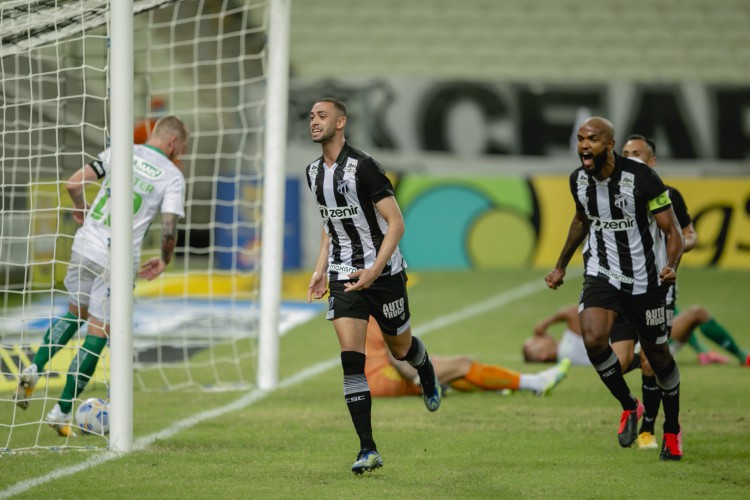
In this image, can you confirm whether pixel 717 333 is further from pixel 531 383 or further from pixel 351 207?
pixel 351 207

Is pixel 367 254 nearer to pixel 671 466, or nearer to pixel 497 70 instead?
pixel 671 466

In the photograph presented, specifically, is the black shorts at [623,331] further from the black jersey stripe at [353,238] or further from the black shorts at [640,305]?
the black jersey stripe at [353,238]

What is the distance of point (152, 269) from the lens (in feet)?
26.3

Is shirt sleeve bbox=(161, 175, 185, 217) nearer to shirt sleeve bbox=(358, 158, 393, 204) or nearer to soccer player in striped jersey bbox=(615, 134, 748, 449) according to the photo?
shirt sleeve bbox=(358, 158, 393, 204)

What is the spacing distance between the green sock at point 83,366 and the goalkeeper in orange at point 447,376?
209 cm

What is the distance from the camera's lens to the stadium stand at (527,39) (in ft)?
70.3

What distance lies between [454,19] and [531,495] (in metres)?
17.7

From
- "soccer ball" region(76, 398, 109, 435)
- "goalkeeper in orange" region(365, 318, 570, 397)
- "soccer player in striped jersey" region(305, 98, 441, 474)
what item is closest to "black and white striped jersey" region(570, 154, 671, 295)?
"soccer player in striped jersey" region(305, 98, 441, 474)

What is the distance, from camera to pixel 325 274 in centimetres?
655

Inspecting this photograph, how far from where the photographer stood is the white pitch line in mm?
6035

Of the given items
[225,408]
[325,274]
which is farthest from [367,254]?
[225,408]

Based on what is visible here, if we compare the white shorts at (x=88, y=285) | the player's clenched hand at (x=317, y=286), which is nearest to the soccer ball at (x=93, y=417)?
the white shorts at (x=88, y=285)

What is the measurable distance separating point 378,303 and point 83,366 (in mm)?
2636

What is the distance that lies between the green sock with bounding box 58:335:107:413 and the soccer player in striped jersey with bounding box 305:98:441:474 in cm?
214
